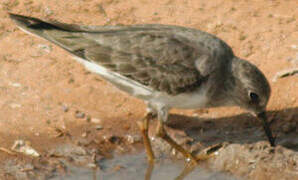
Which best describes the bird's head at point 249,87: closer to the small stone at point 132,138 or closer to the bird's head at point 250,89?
the bird's head at point 250,89

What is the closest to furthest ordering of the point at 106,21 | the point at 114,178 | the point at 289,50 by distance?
the point at 114,178 → the point at 289,50 → the point at 106,21

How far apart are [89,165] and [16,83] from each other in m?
1.96

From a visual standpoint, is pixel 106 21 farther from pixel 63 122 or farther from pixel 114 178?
pixel 114 178

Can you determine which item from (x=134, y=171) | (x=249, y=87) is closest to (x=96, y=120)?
(x=134, y=171)

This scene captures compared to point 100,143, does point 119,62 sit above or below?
above

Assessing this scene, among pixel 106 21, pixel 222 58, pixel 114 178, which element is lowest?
pixel 114 178

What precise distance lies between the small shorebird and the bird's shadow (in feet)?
1.60

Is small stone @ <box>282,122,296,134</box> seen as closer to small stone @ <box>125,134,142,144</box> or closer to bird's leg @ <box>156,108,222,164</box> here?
bird's leg @ <box>156,108,222,164</box>

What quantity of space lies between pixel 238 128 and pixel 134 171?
1.76 meters

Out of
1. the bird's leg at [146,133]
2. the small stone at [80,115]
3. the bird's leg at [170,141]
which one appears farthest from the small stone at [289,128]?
the small stone at [80,115]

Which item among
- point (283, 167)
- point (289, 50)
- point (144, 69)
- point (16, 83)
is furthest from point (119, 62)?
Answer: point (289, 50)

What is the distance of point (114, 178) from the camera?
789cm

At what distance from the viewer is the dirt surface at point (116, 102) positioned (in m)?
8.06

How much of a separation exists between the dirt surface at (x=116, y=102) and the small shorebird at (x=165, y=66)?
Result: 48 cm
